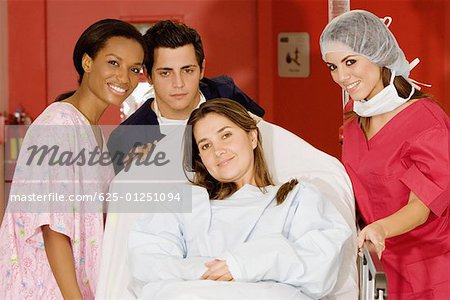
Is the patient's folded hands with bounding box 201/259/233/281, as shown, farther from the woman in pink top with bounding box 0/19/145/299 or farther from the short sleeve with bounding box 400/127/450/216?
the short sleeve with bounding box 400/127/450/216

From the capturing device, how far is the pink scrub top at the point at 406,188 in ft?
8.07

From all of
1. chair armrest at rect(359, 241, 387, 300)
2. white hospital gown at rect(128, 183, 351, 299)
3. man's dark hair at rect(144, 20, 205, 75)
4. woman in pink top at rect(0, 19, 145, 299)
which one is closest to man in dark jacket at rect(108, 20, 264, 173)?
man's dark hair at rect(144, 20, 205, 75)

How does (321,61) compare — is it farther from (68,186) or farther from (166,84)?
(68,186)

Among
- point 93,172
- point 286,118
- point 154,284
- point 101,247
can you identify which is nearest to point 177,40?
point 93,172

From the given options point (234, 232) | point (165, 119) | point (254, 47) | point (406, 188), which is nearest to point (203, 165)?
point (234, 232)

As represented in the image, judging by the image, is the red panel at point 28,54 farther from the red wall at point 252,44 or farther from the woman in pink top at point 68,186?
the woman in pink top at point 68,186

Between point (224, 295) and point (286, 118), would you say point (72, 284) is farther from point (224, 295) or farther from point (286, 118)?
point (286, 118)

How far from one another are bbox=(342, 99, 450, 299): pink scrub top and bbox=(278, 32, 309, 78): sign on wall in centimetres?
199

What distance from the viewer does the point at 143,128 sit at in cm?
285

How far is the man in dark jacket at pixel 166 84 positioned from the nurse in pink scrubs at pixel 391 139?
0.49 m

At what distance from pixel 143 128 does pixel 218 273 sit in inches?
32.7

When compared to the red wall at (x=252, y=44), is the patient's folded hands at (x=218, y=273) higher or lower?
lower

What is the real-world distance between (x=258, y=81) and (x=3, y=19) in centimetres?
157

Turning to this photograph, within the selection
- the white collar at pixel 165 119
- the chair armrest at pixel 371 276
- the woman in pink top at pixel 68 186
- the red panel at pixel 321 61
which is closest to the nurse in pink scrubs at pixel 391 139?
the chair armrest at pixel 371 276
